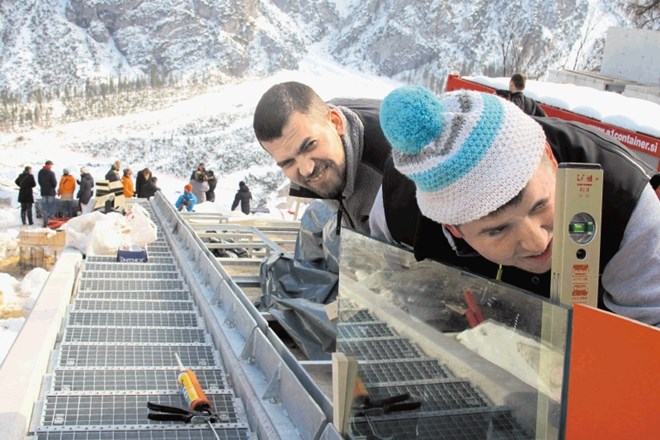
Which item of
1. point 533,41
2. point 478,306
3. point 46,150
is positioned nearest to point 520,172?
point 478,306

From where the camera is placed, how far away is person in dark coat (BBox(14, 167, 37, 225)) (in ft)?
46.8

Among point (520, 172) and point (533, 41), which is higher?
point (533, 41)

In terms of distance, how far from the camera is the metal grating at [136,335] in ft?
12.1

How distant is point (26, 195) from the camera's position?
14.4 meters

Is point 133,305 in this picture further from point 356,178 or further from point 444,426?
point 444,426

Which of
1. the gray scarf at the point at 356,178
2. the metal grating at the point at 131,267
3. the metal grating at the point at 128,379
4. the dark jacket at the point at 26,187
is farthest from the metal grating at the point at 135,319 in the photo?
the dark jacket at the point at 26,187

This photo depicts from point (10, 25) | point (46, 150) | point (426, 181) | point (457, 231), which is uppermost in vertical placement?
point (10, 25)

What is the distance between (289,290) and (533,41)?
9198 cm

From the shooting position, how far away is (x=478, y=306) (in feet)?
5.02

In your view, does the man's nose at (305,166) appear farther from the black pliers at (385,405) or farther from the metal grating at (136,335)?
the metal grating at (136,335)

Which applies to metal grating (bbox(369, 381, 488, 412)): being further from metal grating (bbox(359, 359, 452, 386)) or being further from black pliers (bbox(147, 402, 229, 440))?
black pliers (bbox(147, 402, 229, 440))

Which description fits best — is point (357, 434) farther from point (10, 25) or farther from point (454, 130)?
point (10, 25)

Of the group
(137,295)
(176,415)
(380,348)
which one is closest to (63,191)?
(137,295)

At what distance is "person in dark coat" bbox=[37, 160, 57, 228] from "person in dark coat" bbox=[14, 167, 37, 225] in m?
0.25
